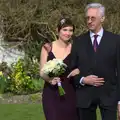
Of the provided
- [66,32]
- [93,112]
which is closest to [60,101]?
[66,32]

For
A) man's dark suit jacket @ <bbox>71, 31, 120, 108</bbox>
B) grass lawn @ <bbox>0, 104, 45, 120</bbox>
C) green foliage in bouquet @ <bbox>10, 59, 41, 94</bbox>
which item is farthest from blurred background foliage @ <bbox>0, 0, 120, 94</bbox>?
man's dark suit jacket @ <bbox>71, 31, 120, 108</bbox>

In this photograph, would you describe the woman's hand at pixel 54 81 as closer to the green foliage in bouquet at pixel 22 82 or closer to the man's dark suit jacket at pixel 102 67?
the man's dark suit jacket at pixel 102 67

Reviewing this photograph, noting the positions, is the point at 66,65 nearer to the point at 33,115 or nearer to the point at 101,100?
the point at 101,100

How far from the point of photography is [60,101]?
545cm

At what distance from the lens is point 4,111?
9.73 meters

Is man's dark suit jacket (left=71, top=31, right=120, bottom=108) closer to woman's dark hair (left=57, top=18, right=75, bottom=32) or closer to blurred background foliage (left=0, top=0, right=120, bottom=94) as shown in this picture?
woman's dark hair (left=57, top=18, right=75, bottom=32)

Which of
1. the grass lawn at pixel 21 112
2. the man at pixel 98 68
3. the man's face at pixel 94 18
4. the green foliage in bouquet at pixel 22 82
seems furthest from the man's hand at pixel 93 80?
the green foliage in bouquet at pixel 22 82

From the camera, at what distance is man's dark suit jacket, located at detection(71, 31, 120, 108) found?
4.27 m

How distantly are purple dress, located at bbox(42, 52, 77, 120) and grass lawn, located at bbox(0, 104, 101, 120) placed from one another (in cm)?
339

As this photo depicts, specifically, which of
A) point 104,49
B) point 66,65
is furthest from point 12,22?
point 104,49

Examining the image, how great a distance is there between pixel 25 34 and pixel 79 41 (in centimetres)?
1038

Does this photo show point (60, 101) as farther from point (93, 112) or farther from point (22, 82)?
point (22, 82)

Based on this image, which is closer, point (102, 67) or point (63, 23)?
point (102, 67)

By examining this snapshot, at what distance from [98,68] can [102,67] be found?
4 centimetres
